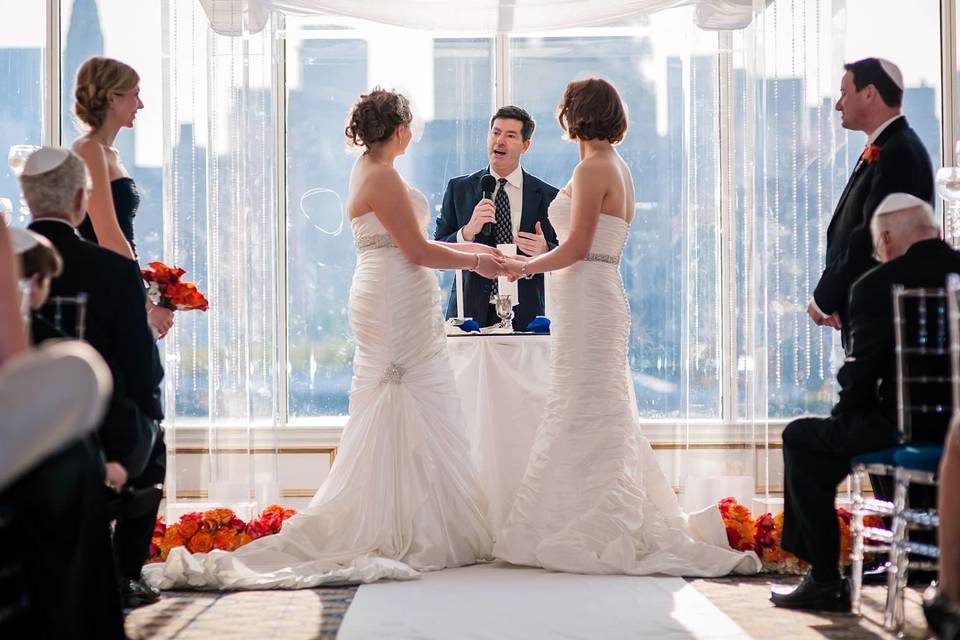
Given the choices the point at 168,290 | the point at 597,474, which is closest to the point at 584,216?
the point at 597,474

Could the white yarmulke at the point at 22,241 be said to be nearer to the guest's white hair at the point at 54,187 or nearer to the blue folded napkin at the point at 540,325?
the guest's white hair at the point at 54,187

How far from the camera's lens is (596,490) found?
5.07 m

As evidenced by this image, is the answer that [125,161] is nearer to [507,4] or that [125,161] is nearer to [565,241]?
[507,4]

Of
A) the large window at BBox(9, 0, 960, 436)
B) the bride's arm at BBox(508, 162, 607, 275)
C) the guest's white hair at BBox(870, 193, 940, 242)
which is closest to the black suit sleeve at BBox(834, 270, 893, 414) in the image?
the guest's white hair at BBox(870, 193, 940, 242)

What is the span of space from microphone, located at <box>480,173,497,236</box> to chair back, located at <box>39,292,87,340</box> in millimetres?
2933

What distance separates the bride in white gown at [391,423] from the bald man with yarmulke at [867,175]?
1.55m

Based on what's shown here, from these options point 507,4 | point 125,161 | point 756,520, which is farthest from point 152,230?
point 756,520

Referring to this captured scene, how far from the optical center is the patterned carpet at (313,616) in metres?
3.89

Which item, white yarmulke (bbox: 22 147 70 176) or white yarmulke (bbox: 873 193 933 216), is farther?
white yarmulke (bbox: 873 193 933 216)

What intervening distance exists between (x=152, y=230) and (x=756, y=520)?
12.7 feet

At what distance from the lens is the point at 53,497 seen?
233 cm

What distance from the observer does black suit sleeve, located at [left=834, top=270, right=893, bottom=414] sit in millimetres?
4020

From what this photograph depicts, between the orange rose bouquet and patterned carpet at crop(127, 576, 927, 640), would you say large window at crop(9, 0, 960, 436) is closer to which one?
the orange rose bouquet

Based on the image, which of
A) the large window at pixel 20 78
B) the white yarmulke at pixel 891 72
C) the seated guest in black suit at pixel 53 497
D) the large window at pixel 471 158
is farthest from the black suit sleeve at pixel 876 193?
the large window at pixel 20 78
